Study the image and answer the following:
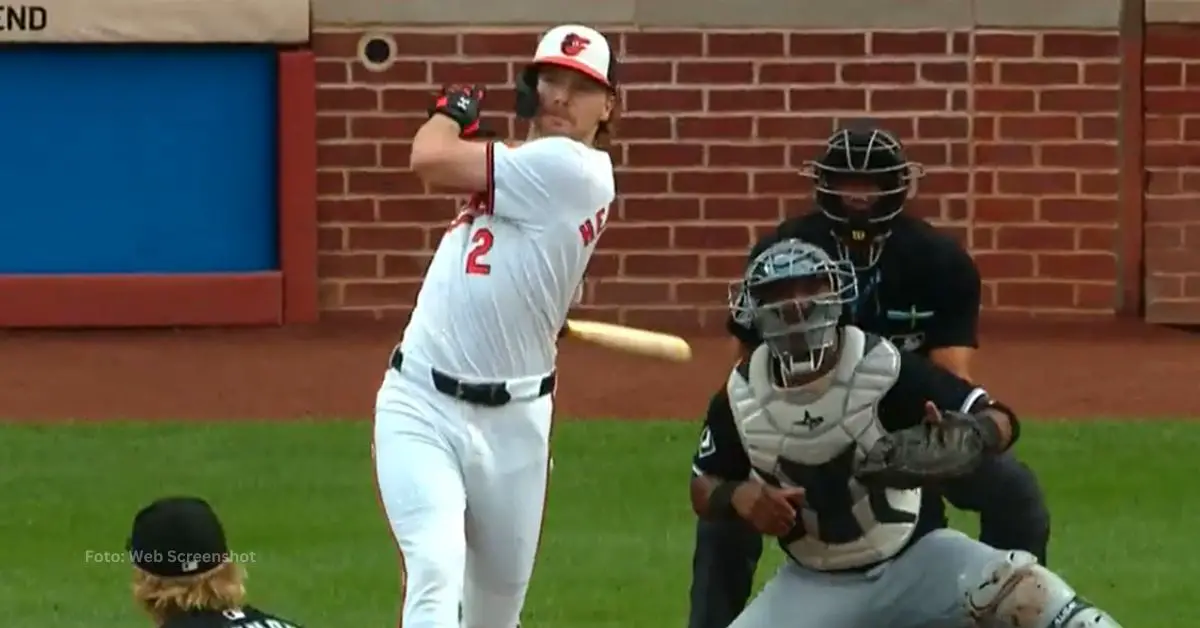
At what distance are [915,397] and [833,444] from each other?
0.27 metres

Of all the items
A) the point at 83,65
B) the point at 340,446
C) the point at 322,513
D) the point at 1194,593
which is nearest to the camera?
the point at 1194,593

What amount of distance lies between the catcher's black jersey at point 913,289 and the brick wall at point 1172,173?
26.7ft

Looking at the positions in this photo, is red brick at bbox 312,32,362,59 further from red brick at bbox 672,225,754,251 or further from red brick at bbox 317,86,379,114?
red brick at bbox 672,225,754,251

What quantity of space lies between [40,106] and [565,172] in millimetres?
8908

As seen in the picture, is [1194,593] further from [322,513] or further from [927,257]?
[322,513]

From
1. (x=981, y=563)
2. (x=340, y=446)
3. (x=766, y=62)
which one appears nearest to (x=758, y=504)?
(x=981, y=563)

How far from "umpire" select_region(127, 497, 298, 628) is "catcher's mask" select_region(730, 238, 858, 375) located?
1.45 metres

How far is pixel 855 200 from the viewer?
654cm

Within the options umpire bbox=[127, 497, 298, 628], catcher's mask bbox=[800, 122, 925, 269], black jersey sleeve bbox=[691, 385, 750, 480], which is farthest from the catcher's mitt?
umpire bbox=[127, 497, 298, 628]

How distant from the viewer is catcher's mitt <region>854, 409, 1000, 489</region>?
18.6ft

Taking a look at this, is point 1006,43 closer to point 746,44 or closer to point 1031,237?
point 1031,237

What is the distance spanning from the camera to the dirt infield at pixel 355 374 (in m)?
12.0

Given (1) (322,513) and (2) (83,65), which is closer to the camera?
(1) (322,513)

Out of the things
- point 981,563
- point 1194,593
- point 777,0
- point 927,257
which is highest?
point 777,0
